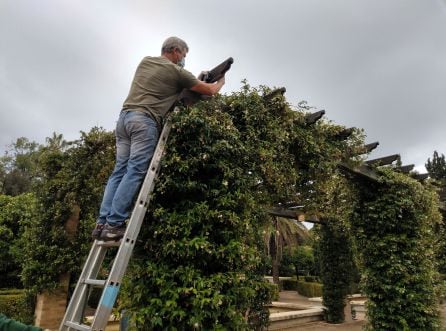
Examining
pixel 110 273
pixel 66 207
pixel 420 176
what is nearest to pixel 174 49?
pixel 110 273

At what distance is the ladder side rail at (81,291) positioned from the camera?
256 centimetres

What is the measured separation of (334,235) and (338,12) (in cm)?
777

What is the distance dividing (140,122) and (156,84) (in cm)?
42

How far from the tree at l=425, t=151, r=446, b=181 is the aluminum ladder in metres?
36.3

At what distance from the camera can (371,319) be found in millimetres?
6305

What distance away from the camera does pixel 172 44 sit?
11.0 feet

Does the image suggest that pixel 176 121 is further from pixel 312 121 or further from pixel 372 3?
pixel 372 3

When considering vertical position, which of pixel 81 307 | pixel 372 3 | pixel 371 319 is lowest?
pixel 81 307

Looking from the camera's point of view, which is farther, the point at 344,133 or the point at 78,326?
the point at 344,133

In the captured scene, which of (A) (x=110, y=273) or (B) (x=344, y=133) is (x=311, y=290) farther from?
(A) (x=110, y=273)

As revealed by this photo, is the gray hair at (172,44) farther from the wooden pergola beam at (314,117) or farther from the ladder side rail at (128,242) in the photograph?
the wooden pergola beam at (314,117)

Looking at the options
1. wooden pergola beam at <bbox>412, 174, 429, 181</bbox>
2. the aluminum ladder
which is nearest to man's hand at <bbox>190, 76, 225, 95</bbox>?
the aluminum ladder

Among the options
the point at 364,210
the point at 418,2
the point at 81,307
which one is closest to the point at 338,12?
the point at 418,2

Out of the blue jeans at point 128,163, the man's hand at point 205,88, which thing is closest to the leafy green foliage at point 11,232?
the blue jeans at point 128,163
